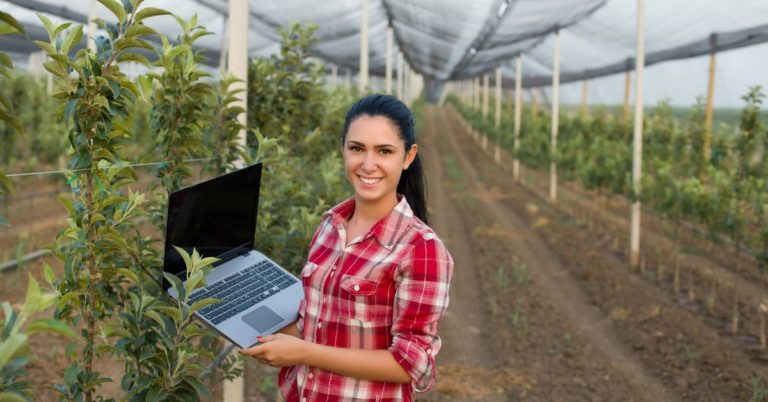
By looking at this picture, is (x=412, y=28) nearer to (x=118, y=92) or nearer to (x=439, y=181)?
(x=439, y=181)

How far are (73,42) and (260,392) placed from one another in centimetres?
364

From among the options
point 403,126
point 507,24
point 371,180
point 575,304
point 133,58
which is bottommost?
point 575,304

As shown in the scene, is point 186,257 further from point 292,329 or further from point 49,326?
point 49,326

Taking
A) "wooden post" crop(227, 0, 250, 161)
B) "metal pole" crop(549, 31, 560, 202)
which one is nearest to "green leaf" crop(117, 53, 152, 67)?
"wooden post" crop(227, 0, 250, 161)

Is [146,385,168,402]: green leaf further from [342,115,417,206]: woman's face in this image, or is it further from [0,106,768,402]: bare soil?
[0,106,768,402]: bare soil

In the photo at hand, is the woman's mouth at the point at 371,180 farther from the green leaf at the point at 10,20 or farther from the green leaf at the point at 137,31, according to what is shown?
the green leaf at the point at 10,20

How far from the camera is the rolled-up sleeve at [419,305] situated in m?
1.70

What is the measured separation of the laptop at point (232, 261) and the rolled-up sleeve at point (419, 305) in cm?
38

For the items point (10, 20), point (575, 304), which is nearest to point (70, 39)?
point (10, 20)

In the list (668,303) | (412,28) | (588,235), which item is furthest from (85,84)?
(412,28)

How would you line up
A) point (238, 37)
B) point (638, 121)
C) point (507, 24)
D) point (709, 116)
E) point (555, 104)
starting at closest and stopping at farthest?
point (238, 37)
point (638, 121)
point (709, 116)
point (507, 24)
point (555, 104)

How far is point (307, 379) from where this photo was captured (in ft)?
6.12

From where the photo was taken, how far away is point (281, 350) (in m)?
1.70

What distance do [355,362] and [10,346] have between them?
85cm
